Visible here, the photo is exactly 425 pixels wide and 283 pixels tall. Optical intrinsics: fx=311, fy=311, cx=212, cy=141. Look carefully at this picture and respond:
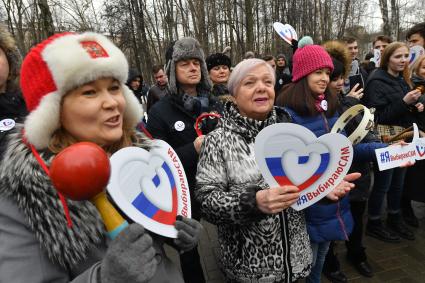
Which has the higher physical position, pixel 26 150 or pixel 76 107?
pixel 76 107

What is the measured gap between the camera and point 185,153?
2385 mm

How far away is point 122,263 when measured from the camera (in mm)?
899

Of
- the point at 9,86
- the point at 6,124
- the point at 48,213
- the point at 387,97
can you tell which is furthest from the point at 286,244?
the point at 387,97

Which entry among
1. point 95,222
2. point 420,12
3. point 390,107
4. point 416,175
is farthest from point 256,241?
point 420,12

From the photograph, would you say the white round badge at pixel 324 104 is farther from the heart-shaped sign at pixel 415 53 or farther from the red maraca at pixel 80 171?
the heart-shaped sign at pixel 415 53

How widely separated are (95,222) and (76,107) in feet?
1.34

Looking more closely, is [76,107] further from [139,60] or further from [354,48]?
[139,60]

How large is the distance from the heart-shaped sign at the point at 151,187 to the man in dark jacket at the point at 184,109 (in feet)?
3.87

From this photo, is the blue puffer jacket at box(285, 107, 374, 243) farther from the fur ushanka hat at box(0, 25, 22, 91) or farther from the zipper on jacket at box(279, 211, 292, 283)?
the fur ushanka hat at box(0, 25, 22, 91)

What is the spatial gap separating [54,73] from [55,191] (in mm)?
412

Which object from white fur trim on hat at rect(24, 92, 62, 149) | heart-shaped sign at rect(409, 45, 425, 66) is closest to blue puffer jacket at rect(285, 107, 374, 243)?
white fur trim on hat at rect(24, 92, 62, 149)

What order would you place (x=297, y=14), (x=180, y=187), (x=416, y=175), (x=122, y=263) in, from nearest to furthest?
1. (x=122, y=263)
2. (x=180, y=187)
3. (x=416, y=175)
4. (x=297, y=14)

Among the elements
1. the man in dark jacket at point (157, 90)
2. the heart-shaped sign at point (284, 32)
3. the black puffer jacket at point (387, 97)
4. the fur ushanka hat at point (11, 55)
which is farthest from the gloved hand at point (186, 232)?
the man in dark jacket at point (157, 90)

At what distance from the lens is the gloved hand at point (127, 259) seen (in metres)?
0.90
